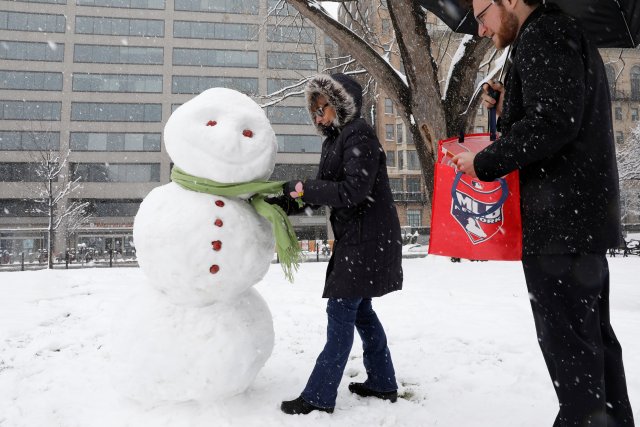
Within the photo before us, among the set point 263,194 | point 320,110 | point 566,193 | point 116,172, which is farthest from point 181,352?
point 116,172

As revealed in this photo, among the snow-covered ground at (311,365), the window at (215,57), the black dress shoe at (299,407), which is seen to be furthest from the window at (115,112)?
the black dress shoe at (299,407)

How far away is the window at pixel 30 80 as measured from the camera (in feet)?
120

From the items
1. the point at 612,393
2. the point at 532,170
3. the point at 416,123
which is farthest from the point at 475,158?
the point at 416,123

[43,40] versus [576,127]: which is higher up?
[43,40]

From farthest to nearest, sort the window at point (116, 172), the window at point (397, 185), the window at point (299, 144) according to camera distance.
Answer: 1. the window at point (397, 185)
2. the window at point (299, 144)
3. the window at point (116, 172)

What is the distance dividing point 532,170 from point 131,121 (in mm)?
40835

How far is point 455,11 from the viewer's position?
138 inches

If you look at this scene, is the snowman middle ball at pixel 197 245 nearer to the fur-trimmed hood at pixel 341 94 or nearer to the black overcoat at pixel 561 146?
the fur-trimmed hood at pixel 341 94

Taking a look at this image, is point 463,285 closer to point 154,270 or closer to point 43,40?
point 154,270

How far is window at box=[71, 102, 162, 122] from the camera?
37478 mm

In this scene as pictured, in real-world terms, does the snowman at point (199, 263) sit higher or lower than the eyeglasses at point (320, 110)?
lower

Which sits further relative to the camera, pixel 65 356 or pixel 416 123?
pixel 416 123

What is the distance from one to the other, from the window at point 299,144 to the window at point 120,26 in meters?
14.3

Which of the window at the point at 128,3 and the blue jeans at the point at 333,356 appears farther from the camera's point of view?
the window at the point at 128,3
